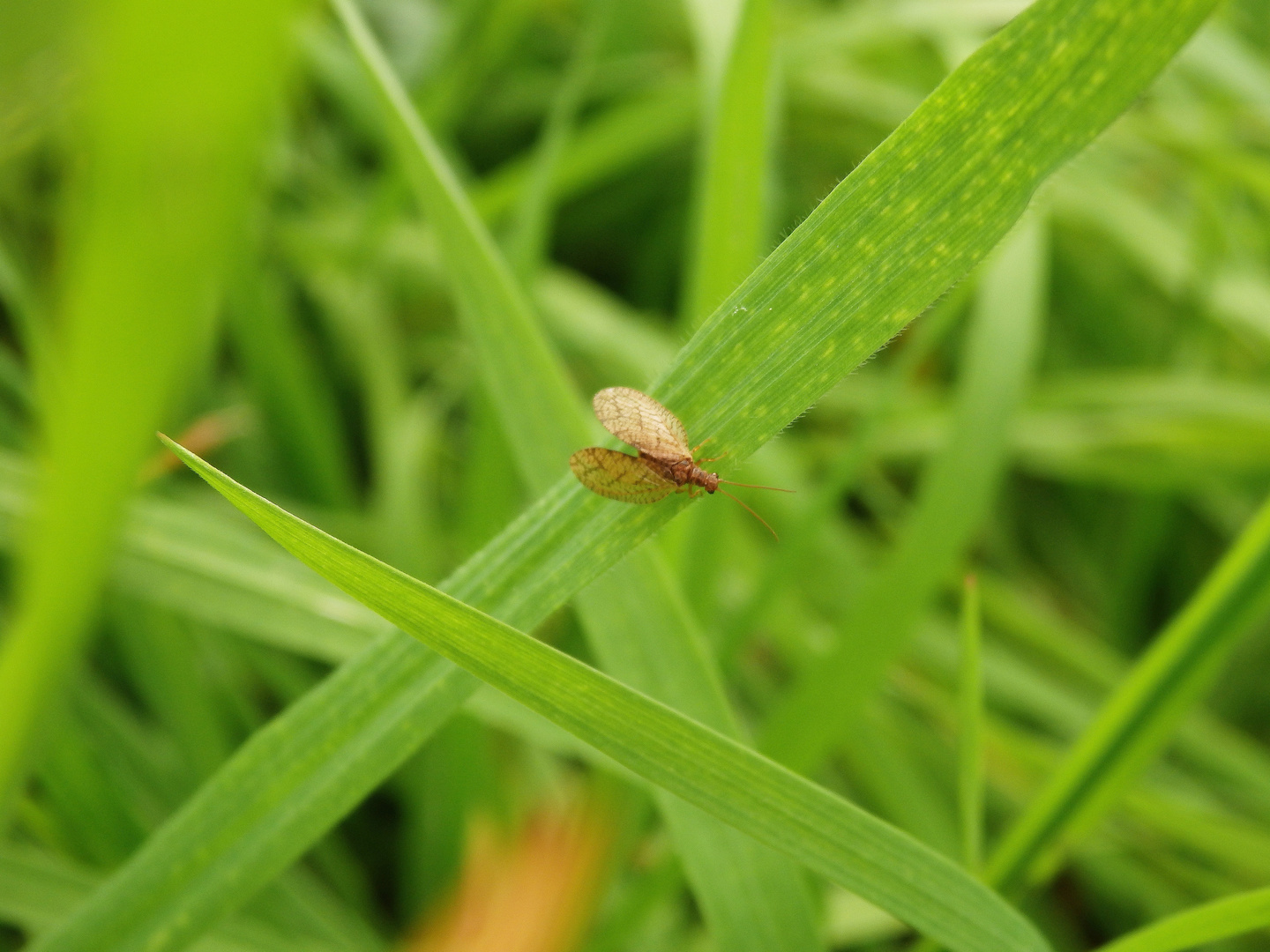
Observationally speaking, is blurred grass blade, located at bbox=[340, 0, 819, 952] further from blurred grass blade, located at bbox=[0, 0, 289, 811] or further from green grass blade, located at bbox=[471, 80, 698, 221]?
green grass blade, located at bbox=[471, 80, 698, 221]

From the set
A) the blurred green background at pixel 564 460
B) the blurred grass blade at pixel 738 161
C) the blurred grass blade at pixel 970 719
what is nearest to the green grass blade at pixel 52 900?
the blurred green background at pixel 564 460

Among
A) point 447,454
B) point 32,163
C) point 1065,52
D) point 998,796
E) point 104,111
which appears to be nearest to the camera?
point 104,111

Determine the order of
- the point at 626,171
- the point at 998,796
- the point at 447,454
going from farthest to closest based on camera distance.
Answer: the point at 626,171 < the point at 447,454 < the point at 998,796

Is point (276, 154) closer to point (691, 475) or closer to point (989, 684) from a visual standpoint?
point (691, 475)

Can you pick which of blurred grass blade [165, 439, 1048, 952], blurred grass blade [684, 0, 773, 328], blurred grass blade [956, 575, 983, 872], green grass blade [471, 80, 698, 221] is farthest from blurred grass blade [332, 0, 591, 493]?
green grass blade [471, 80, 698, 221]

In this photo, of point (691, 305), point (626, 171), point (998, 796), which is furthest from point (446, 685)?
point (626, 171)

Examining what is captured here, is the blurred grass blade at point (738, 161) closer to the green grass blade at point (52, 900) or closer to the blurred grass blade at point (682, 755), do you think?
the blurred grass blade at point (682, 755)
